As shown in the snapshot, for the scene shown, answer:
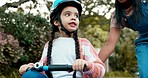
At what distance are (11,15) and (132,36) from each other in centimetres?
1879

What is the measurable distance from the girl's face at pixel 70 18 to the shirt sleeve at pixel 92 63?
0.14 meters

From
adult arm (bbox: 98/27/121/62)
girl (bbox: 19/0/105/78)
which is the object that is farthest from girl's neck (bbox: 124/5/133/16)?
girl (bbox: 19/0/105/78)

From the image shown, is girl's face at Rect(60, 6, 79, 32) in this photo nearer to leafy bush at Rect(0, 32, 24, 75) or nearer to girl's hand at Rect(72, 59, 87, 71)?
girl's hand at Rect(72, 59, 87, 71)

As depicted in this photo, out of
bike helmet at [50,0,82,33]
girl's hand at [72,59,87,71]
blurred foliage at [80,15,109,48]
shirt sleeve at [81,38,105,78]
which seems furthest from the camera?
blurred foliage at [80,15,109,48]

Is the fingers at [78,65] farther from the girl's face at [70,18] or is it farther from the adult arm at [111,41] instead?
the adult arm at [111,41]

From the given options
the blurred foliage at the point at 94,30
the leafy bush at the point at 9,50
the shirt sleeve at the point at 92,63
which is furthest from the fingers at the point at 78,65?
the blurred foliage at the point at 94,30

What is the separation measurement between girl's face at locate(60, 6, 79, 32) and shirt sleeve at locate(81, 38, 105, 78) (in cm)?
14

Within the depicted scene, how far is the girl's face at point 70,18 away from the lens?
11.0 feet

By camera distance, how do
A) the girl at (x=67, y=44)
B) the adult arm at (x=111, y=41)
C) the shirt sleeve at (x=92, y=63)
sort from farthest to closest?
the adult arm at (x=111, y=41), the girl at (x=67, y=44), the shirt sleeve at (x=92, y=63)

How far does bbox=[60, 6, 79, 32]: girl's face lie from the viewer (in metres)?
3.35

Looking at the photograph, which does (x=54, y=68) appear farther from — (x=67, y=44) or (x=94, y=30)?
(x=94, y=30)

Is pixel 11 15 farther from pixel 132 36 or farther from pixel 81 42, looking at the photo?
pixel 132 36

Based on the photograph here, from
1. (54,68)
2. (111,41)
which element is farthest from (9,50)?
(54,68)

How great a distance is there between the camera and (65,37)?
350cm
